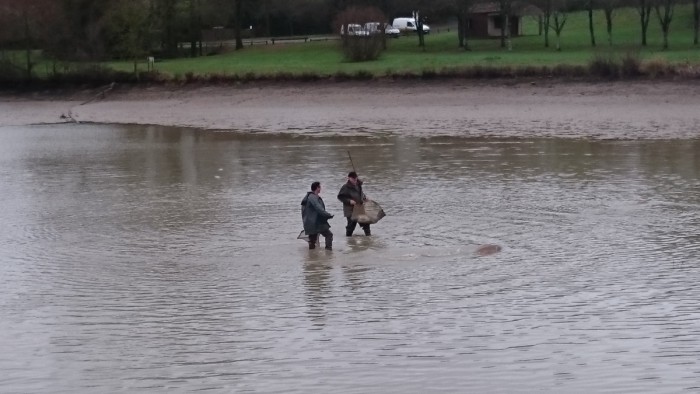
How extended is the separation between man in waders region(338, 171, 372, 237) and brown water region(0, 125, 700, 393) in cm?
25

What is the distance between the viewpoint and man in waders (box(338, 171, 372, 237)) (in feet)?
57.9

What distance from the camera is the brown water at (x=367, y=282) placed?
11.0 metres

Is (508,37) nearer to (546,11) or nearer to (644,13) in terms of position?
(546,11)

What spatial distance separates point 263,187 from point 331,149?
23.3 feet

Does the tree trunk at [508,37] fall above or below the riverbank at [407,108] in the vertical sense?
above

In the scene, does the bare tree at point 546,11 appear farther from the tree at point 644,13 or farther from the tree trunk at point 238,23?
the tree trunk at point 238,23

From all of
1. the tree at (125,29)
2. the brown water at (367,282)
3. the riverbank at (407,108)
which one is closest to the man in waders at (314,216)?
the brown water at (367,282)

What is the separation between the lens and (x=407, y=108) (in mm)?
41469

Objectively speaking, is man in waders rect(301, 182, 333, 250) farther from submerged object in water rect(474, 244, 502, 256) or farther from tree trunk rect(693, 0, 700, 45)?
tree trunk rect(693, 0, 700, 45)

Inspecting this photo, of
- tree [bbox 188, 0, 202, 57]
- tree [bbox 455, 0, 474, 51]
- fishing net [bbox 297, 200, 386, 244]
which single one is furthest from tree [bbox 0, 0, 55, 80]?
fishing net [bbox 297, 200, 386, 244]

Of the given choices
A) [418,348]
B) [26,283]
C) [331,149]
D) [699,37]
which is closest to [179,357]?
[418,348]

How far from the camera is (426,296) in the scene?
13.8 metres

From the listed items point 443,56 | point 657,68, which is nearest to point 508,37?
point 443,56

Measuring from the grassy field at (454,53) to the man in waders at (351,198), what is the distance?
2906cm
